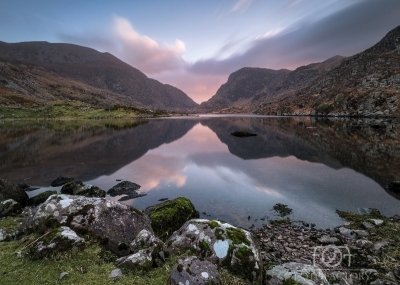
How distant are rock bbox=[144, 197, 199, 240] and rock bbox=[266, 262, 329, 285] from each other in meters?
6.77

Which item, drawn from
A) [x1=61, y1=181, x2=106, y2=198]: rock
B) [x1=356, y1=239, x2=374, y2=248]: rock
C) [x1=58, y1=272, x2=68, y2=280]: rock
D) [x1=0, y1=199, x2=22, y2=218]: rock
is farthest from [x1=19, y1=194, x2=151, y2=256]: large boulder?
[x1=356, y1=239, x2=374, y2=248]: rock

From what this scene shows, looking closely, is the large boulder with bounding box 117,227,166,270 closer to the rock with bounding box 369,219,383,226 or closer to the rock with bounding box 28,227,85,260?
the rock with bounding box 28,227,85,260

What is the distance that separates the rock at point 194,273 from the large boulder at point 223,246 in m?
1.05

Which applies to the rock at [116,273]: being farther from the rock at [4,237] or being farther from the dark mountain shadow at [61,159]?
the dark mountain shadow at [61,159]

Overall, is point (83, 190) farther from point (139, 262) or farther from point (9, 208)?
point (139, 262)

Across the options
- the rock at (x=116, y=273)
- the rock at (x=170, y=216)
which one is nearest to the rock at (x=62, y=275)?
the rock at (x=116, y=273)

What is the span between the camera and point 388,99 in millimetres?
118938

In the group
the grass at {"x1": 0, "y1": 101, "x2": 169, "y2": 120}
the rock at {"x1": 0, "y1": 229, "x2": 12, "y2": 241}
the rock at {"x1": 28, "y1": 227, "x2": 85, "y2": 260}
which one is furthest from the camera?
the grass at {"x1": 0, "y1": 101, "x2": 169, "y2": 120}

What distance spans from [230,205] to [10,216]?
54.1 feet

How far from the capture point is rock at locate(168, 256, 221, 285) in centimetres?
672

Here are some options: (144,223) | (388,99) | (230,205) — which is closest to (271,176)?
(230,205)

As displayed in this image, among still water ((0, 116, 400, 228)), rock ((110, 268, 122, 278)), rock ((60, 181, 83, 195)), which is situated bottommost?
still water ((0, 116, 400, 228))

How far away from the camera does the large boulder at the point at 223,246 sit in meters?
7.86

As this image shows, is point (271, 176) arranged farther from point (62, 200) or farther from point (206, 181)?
point (62, 200)
